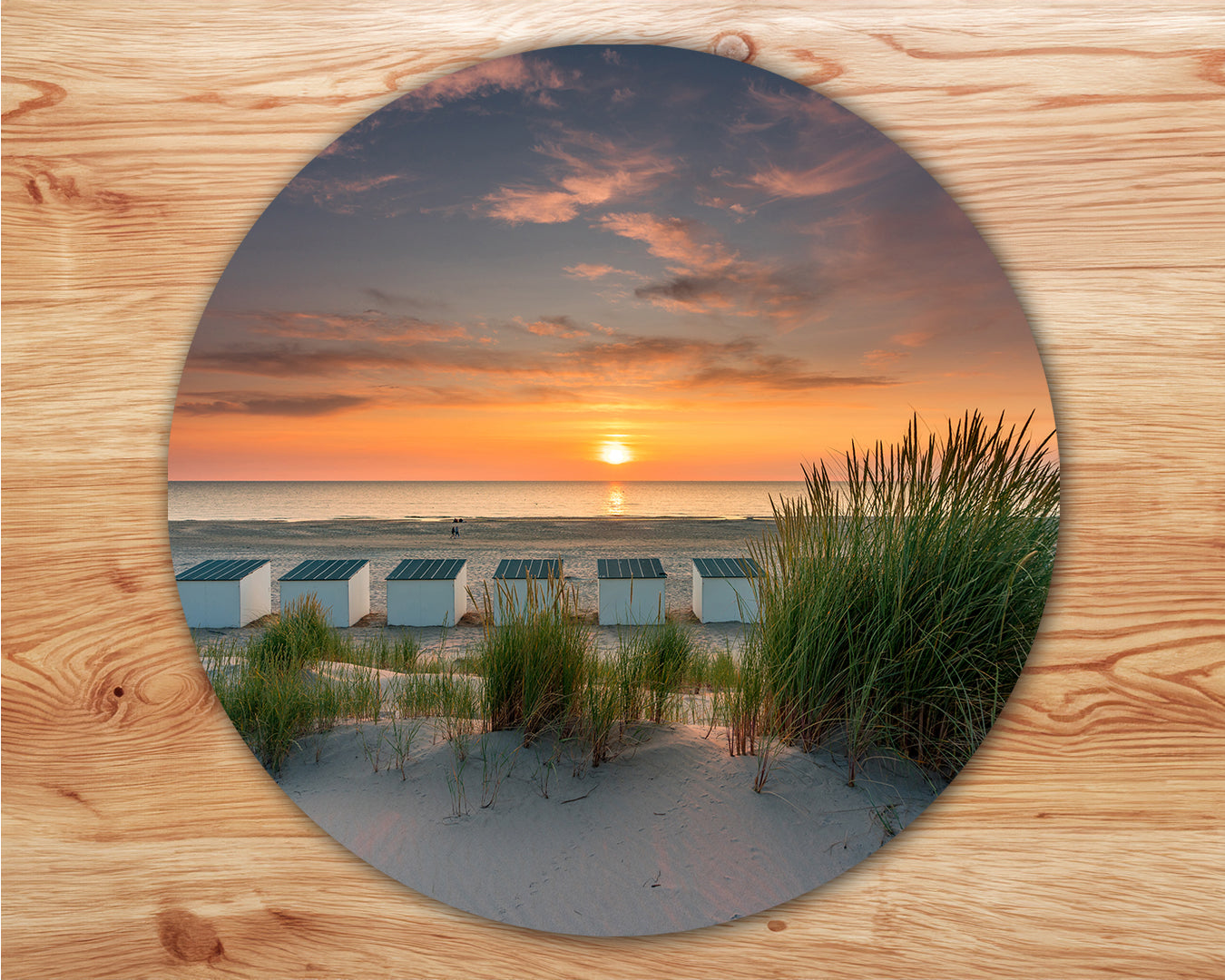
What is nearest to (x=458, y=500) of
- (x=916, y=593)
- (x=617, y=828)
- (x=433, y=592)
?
(x=433, y=592)

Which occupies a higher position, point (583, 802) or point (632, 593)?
point (632, 593)

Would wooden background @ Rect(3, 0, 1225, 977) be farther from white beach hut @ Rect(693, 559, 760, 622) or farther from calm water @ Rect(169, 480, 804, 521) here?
white beach hut @ Rect(693, 559, 760, 622)

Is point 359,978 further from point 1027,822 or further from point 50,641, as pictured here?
point 1027,822

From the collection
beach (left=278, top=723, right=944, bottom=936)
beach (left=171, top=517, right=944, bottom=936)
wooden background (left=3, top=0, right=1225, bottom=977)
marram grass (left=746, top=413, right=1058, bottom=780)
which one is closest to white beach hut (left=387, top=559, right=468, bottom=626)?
beach (left=171, top=517, right=944, bottom=936)

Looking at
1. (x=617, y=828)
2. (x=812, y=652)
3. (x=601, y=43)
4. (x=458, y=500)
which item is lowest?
(x=617, y=828)

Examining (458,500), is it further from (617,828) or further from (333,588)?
(617,828)

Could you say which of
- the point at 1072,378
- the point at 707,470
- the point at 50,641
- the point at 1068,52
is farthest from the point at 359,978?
the point at 1068,52

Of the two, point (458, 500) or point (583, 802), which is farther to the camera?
point (458, 500)
